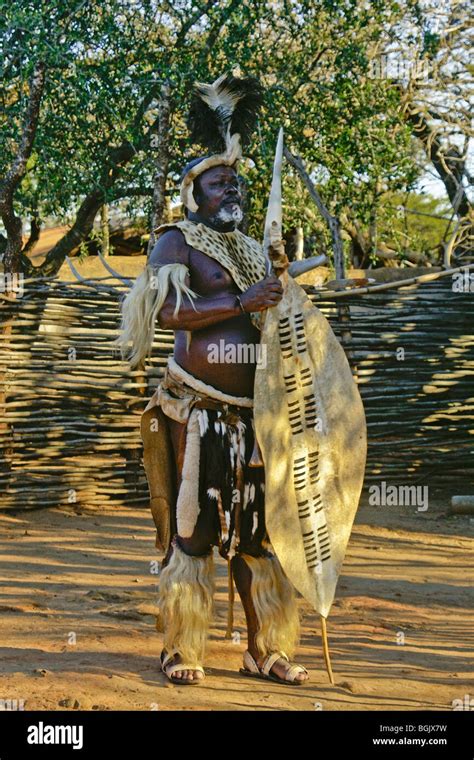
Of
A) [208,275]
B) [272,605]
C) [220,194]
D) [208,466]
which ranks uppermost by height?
[220,194]

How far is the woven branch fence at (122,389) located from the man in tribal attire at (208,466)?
3823 millimetres

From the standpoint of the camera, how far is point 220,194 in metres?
4.06

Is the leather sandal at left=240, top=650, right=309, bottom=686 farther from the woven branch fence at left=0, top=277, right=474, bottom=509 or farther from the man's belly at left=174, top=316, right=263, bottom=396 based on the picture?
the woven branch fence at left=0, top=277, right=474, bottom=509

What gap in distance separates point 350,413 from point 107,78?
548cm

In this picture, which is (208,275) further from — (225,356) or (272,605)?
(272,605)

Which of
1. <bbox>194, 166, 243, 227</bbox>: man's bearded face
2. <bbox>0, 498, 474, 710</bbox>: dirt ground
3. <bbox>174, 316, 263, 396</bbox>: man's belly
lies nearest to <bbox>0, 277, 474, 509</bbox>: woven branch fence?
<bbox>0, 498, 474, 710</bbox>: dirt ground

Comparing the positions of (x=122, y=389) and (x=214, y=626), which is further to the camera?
(x=122, y=389)

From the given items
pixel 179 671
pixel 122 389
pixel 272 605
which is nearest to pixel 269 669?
pixel 272 605

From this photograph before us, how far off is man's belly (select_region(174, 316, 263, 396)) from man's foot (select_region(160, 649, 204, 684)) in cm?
102

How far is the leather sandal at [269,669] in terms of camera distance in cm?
388

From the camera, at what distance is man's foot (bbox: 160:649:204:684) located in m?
3.87

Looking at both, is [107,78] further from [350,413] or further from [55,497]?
[350,413]

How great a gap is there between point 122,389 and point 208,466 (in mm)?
4180

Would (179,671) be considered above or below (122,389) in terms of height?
below
